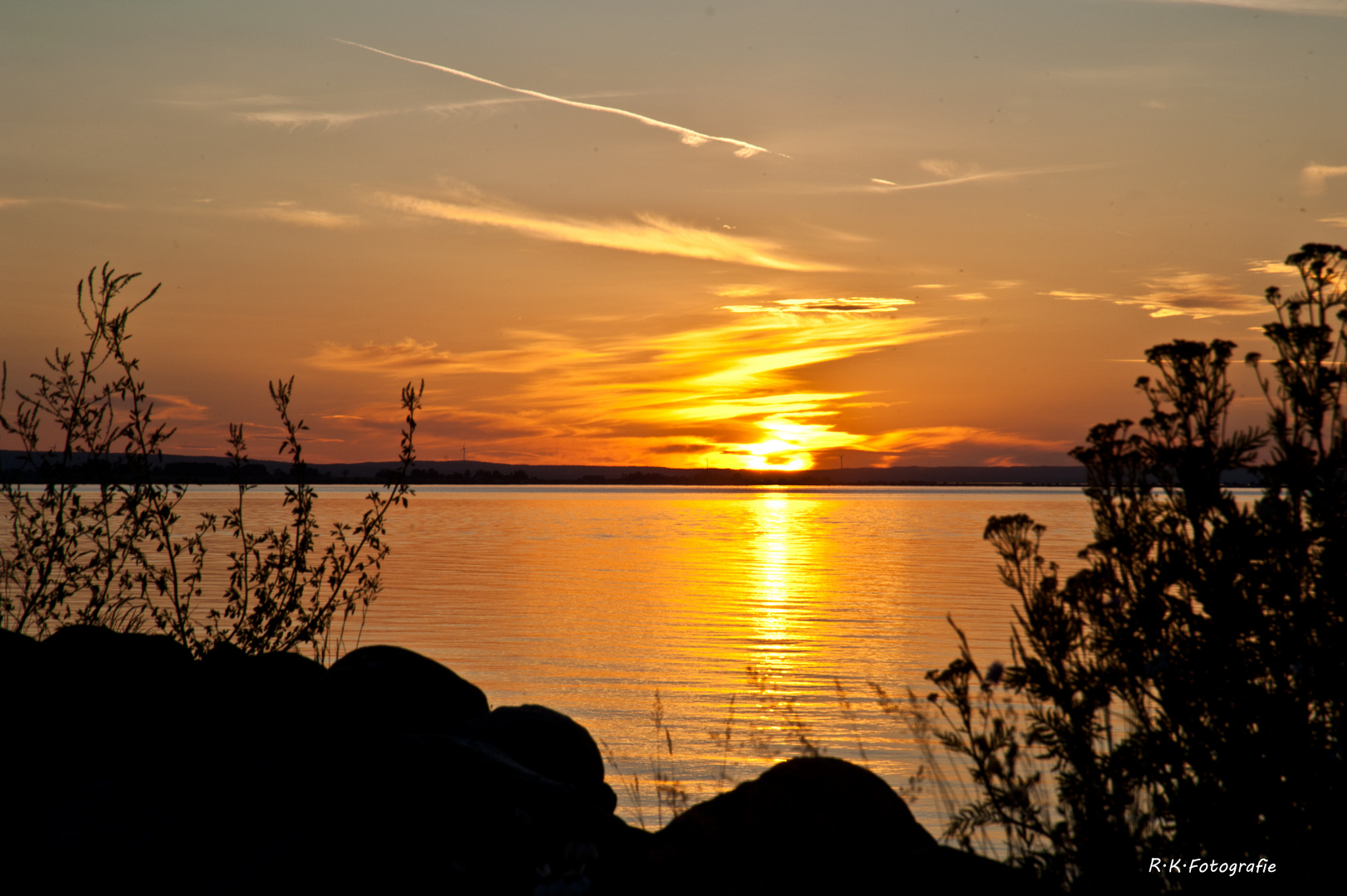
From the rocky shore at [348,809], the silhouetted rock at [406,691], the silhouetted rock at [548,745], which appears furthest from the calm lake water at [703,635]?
the rocky shore at [348,809]

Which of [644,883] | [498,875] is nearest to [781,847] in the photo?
[644,883]

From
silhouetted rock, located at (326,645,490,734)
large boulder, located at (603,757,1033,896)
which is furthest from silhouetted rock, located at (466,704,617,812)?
large boulder, located at (603,757,1033,896)

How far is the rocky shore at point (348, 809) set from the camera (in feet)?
15.5

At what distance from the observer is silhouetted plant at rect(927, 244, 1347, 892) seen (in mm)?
4691

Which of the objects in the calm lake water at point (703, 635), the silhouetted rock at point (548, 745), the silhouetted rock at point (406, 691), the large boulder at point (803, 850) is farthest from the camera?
the calm lake water at point (703, 635)

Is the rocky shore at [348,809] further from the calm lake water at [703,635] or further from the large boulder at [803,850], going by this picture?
the calm lake water at [703,635]

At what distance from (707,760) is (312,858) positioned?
20.0 ft

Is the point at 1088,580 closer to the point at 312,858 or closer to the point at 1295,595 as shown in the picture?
the point at 1295,595

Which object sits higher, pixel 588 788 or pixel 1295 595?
pixel 1295 595

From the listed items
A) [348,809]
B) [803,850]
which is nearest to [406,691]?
[348,809]

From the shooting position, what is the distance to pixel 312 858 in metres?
4.75

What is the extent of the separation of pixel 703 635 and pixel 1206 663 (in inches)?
524

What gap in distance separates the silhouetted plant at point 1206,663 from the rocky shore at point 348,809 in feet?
2.23

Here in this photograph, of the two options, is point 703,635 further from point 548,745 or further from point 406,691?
point 548,745
